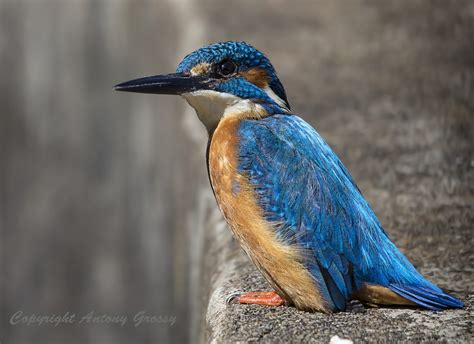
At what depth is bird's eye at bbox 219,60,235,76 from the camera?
9.62 ft

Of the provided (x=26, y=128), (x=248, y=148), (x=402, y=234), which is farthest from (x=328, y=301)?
(x=26, y=128)

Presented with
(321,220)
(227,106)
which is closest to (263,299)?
(321,220)

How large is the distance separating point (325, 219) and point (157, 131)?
10.8 feet

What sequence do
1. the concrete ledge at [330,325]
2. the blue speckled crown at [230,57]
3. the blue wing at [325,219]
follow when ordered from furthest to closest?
the blue speckled crown at [230,57], the blue wing at [325,219], the concrete ledge at [330,325]

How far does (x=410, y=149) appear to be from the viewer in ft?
14.4

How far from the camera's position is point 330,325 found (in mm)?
2709

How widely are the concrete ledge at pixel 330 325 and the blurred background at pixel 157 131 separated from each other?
999 mm

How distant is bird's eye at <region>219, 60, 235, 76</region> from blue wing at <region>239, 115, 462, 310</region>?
0.79 ft

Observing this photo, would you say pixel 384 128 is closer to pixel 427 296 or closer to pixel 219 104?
pixel 219 104

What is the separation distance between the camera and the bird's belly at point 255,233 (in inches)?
109

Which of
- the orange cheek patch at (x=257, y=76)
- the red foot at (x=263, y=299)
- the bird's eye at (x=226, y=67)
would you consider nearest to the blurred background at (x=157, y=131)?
the red foot at (x=263, y=299)

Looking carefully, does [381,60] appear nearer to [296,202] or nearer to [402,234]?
[402,234]

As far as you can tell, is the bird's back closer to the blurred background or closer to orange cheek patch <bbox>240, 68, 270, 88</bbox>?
orange cheek patch <bbox>240, 68, 270, 88</bbox>

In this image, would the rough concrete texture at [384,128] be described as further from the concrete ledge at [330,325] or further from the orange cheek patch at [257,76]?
the orange cheek patch at [257,76]
